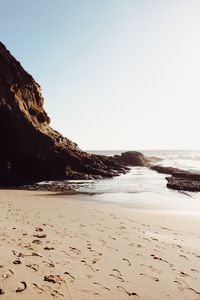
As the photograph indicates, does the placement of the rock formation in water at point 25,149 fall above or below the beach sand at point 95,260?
above

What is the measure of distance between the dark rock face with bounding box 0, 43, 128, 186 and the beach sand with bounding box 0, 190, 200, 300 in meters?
27.2

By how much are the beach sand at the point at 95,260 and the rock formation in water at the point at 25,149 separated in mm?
27264

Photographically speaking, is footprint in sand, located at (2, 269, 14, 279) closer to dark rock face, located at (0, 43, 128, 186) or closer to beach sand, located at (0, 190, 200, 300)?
beach sand, located at (0, 190, 200, 300)

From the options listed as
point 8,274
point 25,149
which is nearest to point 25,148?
point 25,149

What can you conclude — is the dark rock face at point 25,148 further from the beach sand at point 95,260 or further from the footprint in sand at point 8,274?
the footprint in sand at point 8,274

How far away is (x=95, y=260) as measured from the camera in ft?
24.5

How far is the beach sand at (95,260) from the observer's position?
227 inches

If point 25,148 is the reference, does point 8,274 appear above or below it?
below

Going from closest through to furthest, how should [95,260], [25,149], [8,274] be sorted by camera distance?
1. [8,274]
2. [95,260]
3. [25,149]

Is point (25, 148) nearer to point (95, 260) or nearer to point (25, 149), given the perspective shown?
point (25, 149)

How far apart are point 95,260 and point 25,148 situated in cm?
3529

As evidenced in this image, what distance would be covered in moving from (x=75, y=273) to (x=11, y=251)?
6.35 feet

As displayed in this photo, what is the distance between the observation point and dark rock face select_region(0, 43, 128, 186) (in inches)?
1553

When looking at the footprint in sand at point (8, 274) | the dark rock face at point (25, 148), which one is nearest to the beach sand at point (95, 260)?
the footprint in sand at point (8, 274)
